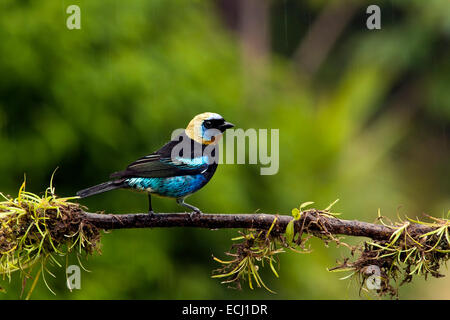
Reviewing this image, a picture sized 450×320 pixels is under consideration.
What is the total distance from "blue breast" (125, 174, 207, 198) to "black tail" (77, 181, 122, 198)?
184 mm

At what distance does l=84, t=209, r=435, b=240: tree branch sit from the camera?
3.34 m

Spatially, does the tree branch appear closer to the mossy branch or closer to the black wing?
the mossy branch

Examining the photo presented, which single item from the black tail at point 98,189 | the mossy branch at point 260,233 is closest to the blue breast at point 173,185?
the black tail at point 98,189

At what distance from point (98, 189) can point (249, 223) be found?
1.08 meters

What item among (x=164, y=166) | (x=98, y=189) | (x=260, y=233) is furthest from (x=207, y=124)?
(x=260, y=233)

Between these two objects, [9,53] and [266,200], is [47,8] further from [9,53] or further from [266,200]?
[266,200]

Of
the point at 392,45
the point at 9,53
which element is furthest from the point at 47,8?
the point at 392,45

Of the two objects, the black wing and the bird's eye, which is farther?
the bird's eye

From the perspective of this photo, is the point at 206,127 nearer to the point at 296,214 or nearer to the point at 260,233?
the point at 260,233

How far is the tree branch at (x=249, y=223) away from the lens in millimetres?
3344

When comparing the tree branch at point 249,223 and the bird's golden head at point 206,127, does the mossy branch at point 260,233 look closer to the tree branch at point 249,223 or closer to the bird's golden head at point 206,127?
the tree branch at point 249,223

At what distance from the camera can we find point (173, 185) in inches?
180

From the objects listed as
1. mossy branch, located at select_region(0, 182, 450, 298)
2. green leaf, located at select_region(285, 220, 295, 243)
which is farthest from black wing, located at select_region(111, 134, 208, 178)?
green leaf, located at select_region(285, 220, 295, 243)

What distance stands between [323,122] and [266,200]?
2286 mm
